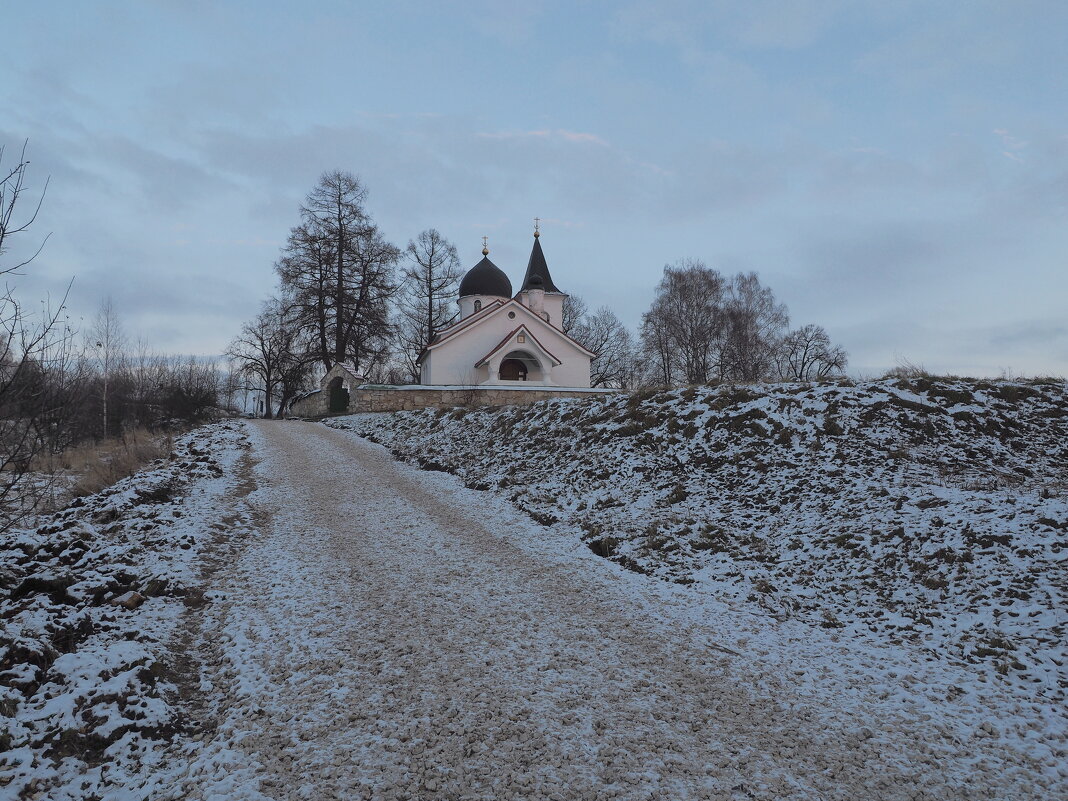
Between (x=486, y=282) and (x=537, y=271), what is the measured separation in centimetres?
372

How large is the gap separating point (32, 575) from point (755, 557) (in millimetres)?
6851

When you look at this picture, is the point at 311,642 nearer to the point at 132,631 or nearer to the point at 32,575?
the point at 132,631

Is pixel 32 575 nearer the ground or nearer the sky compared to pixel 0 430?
nearer the ground

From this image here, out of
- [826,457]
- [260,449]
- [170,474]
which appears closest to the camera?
[826,457]

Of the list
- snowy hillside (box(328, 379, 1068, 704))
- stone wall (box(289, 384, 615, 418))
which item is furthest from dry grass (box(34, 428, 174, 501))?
stone wall (box(289, 384, 615, 418))

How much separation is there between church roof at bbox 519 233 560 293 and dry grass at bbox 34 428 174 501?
27302mm

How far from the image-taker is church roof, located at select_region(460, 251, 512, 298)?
3850 centimetres

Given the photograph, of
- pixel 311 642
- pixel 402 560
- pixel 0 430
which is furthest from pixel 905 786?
pixel 0 430

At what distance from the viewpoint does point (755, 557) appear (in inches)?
253

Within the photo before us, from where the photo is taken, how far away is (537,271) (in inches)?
1576

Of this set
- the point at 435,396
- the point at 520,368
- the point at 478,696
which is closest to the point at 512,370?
the point at 520,368


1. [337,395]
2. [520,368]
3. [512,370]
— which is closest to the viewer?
[337,395]

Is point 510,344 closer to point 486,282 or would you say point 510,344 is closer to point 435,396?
point 435,396

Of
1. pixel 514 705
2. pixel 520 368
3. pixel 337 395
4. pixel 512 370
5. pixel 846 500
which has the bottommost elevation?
pixel 514 705
